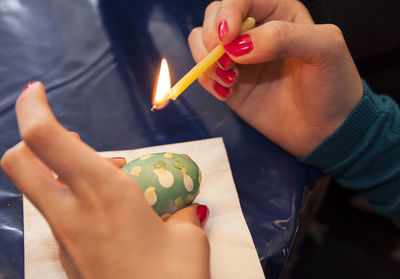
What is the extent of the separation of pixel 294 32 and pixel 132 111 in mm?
409

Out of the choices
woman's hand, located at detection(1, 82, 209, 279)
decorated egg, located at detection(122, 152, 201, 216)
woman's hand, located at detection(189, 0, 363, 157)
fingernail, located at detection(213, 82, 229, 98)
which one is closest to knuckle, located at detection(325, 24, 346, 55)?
woman's hand, located at detection(189, 0, 363, 157)

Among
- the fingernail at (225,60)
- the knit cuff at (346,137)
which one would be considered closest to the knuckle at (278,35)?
the fingernail at (225,60)

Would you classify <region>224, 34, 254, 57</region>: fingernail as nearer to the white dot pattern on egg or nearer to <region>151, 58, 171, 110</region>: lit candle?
<region>151, 58, 171, 110</region>: lit candle

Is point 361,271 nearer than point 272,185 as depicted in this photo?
No

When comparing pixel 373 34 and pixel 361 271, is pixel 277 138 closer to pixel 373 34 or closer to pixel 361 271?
pixel 373 34

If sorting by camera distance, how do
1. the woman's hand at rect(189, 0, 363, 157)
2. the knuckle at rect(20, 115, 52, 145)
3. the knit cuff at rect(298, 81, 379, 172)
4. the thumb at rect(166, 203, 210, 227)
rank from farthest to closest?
the knit cuff at rect(298, 81, 379, 172) < the woman's hand at rect(189, 0, 363, 157) < the thumb at rect(166, 203, 210, 227) < the knuckle at rect(20, 115, 52, 145)

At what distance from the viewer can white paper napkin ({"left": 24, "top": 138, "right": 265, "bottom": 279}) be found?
1.70ft

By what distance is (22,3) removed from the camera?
0.93 metres

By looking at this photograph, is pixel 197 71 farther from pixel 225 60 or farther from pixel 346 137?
pixel 346 137

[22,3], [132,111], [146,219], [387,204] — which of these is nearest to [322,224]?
[387,204]

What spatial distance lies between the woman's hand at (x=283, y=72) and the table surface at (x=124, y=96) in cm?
6

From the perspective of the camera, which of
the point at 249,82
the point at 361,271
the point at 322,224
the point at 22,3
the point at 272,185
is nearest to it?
the point at 272,185

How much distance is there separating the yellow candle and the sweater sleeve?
0.30 m

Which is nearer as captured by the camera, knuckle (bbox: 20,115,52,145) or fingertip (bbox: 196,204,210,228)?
knuckle (bbox: 20,115,52,145)
